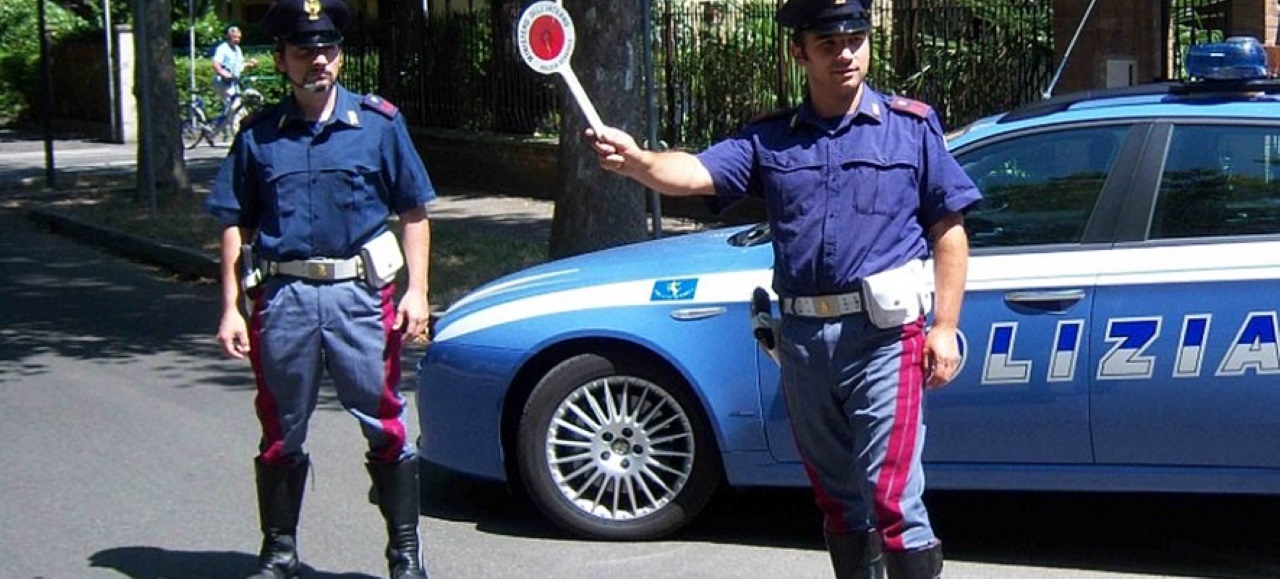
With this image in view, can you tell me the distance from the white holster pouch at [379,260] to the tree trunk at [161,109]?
12667 mm

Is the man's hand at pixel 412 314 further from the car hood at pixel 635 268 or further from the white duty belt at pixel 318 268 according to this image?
the car hood at pixel 635 268

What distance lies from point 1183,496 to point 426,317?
9.82 feet

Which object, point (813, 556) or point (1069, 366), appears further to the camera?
point (813, 556)

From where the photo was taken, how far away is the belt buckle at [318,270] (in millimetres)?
5441

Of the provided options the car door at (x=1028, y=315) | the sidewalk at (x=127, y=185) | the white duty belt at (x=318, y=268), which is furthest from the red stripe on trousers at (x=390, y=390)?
the sidewalk at (x=127, y=185)

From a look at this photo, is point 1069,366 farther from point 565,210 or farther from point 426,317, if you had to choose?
point 565,210

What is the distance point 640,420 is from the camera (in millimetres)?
6332

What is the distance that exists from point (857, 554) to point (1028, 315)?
1.29m

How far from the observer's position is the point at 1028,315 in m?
5.80

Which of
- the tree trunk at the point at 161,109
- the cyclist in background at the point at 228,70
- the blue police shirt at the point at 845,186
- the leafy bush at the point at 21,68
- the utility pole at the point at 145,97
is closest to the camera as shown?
the blue police shirt at the point at 845,186

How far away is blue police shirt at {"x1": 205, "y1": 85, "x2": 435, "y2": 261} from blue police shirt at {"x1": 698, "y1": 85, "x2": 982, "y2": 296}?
47.6 inches

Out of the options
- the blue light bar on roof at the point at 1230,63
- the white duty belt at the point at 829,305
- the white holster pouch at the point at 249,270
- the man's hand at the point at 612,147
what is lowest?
the white duty belt at the point at 829,305

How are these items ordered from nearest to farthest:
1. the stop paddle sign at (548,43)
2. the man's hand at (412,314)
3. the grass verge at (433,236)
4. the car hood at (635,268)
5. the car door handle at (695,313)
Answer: the stop paddle sign at (548,43) → the man's hand at (412,314) → the car door handle at (695,313) → the car hood at (635,268) → the grass verge at (433,236)

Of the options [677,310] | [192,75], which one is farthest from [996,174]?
[192,75]
